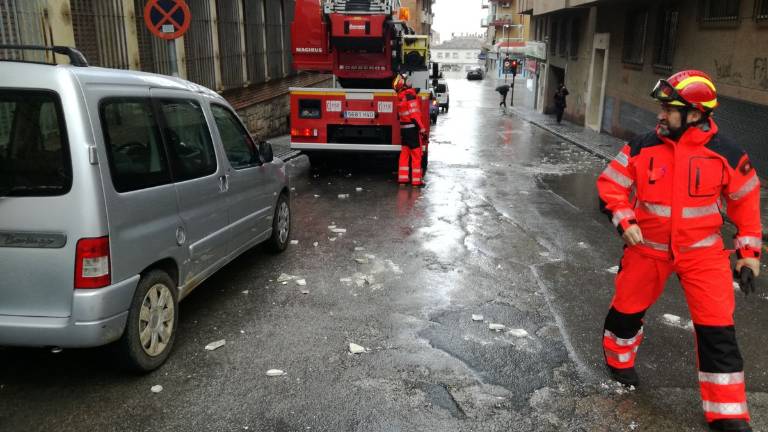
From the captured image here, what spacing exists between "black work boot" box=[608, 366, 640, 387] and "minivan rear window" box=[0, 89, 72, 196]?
3.64 metres

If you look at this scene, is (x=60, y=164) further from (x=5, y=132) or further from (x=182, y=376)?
(x=182, y=376)

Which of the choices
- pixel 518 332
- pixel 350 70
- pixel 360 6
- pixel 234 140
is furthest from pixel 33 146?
pixel 350 70

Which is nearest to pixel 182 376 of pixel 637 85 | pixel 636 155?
pixel 636 155

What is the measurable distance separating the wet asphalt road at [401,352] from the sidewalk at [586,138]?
Result: 496 cm

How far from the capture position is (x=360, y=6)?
12922 millimetres

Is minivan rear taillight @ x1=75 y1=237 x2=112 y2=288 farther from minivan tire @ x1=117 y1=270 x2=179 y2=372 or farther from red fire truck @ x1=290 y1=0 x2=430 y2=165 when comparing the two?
red fire truck @ x1=290 y1=0 x2=430 y2=165

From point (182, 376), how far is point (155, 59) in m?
9.10

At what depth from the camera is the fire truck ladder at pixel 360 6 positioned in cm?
1281

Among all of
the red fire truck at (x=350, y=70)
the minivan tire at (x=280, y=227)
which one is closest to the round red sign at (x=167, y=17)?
the minivan tire at (x=280, y=227)

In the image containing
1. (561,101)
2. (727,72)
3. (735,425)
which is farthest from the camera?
(561,101)

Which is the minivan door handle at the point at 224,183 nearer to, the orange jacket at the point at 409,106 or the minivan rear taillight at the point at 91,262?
the minivan rear taillight at the point at 91,262

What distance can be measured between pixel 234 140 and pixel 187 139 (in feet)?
3.39

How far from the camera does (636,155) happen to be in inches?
153

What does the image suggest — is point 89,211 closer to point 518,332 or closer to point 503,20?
point 518,332
